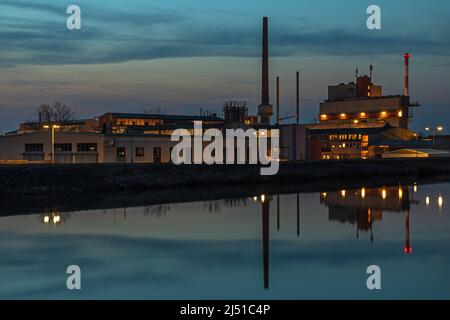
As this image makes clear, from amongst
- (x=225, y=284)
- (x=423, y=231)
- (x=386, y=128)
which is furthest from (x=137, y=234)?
(x=386, y=128)

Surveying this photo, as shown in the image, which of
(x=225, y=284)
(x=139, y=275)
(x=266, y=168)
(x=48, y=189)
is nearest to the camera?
(x=225, y=284)

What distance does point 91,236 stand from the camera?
87.1 ft

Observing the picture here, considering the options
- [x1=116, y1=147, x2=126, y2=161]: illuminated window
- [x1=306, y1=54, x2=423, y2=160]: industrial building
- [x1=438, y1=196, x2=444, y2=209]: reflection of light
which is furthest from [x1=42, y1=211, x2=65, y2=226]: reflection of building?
[x1=306, y1=54, x2=423, y2=160]: industrial building

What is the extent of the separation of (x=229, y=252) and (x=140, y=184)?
29843 mm

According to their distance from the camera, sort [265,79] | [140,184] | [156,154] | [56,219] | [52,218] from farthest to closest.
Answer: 1. [265,79]
2. [156,154]
3. [140,184]
4. [52,218]
5. [56,219]

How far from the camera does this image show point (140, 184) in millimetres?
51500

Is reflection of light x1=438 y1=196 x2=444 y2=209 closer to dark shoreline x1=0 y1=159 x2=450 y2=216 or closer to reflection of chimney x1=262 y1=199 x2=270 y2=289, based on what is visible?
dark shoreline x1=0 y1=159 x2=450 y2=216

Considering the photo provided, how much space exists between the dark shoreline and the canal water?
4.86m

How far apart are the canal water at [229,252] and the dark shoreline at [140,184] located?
15.9ft

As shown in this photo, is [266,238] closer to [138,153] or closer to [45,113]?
[138,153]

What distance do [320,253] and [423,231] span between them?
8.22 meters

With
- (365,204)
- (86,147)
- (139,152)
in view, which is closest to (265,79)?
(139,152)

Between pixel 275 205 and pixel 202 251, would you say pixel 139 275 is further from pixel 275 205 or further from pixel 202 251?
pixel 275 205

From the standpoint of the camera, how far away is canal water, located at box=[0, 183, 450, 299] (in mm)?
16531
